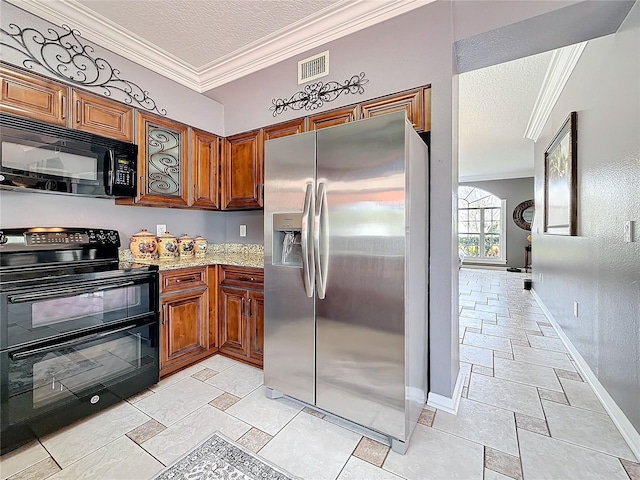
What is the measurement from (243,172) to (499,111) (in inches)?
144

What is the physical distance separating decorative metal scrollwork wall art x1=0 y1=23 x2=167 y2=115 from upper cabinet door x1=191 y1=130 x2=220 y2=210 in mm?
611

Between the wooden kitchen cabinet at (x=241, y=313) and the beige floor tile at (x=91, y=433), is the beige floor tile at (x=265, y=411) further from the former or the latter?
the beige floor tile at (x=91, y=433)

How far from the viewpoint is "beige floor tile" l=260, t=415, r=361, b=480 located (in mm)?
1505

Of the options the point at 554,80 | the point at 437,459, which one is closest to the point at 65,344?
the point at 437,459

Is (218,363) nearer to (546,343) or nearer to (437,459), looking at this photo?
(437,459)

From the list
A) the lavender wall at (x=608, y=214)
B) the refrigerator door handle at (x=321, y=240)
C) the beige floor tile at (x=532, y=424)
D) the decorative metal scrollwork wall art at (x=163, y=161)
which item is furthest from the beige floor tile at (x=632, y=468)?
the decorative metal scrollwork wall art at (x=163, y=161)

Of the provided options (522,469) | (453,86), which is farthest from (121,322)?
(453,86)

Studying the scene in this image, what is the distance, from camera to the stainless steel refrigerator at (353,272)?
159 centimetres

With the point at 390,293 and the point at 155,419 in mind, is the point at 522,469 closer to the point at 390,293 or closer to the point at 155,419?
the point at 390,293

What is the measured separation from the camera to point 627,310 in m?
1.81

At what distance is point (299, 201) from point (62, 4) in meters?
2.08

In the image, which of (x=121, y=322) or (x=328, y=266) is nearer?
(x=328, y=266)

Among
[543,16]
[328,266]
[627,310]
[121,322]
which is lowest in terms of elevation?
[121,322]

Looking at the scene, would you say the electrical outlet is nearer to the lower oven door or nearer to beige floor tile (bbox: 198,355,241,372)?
beige floor tile (bbox: 198,355,241,372)
